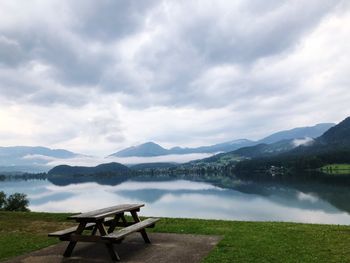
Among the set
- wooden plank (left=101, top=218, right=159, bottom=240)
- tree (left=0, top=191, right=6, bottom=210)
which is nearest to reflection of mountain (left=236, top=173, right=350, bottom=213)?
wooden plank (left=101, top=218, right=159, bottom=240)

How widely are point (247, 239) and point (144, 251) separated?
164 inches

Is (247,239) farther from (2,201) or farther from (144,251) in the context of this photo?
(2,201)

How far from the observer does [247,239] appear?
46.9 ft

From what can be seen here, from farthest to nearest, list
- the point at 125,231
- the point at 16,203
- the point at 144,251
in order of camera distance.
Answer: the point at 16,203
the point at 144,251
the point at 125,231

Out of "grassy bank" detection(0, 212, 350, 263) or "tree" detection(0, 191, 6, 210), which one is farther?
"tree" detection(0, 191, 6, 210)

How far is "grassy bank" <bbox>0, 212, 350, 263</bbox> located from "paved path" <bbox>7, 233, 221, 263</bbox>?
2.04 ft

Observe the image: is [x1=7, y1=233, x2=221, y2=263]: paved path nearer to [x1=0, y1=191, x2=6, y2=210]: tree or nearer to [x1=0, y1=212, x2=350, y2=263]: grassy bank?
[x1=0, y1=212, x2=350, y2=263]: grassy bank

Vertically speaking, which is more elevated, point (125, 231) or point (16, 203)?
point (16, 203)

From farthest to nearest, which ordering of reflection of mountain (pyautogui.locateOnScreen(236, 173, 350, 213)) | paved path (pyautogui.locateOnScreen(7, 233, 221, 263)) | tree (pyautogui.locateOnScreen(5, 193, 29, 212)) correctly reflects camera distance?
1. reflection of mountain (pyautogui.locateOnScreen(236, 173, 350, 213))
2. tree (pyautogui.locateOnScreen(5, 193, 29, 212))
3. paved path (pyautogui.locateOnScreen(7, 233, 221, 263))

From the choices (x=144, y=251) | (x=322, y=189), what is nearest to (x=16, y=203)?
(x=144, y=251)

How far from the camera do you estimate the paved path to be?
38.9 feet

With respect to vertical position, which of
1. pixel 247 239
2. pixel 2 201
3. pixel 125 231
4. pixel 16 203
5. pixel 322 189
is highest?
pixel 2 201

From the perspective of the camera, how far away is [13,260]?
1237cm

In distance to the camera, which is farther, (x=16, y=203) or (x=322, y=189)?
(x=322, y=189)
